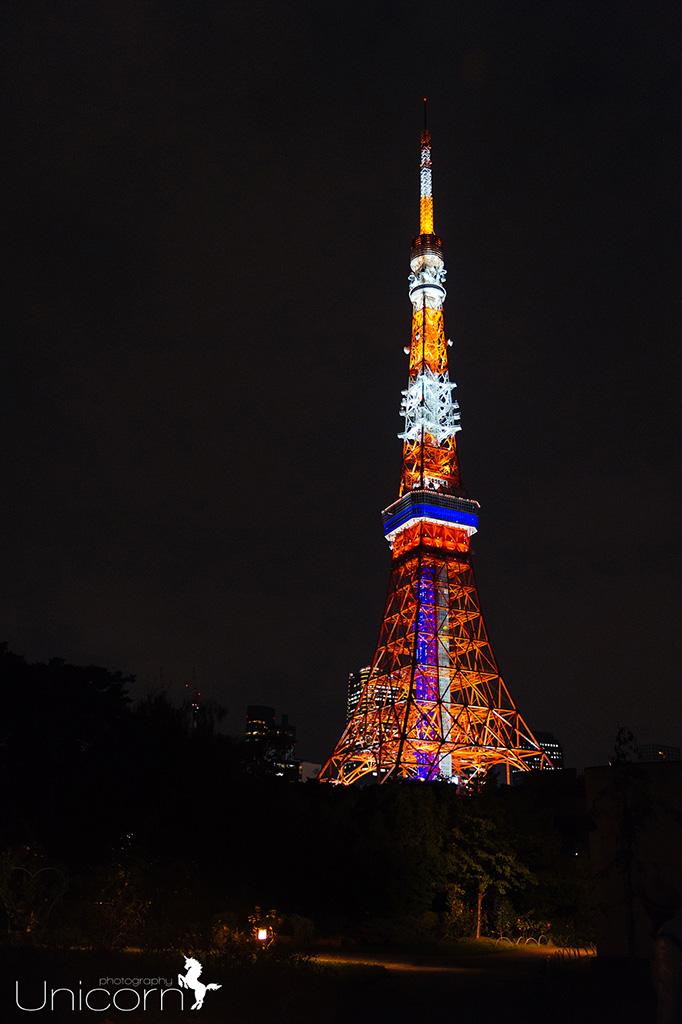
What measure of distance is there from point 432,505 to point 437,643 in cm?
1144

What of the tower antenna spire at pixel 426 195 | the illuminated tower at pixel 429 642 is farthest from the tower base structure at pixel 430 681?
the tower antenna spire at pixel 426 195

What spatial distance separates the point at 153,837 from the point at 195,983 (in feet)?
29.6

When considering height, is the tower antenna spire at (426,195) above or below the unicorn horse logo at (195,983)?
above

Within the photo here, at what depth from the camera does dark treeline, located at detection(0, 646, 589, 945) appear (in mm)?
20609

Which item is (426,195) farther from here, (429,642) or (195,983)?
(195,983)

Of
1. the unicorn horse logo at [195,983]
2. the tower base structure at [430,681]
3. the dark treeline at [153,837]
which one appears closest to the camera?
the unicorn horse logo at [195,983]

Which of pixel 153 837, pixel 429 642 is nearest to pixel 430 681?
pixel 429 642

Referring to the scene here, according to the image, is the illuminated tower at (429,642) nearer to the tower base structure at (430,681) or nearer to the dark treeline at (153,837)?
the tower base structure at (430,681)

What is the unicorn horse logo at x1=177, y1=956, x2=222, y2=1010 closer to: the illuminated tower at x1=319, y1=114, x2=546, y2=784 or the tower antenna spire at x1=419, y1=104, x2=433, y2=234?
the illuminated tower at x1=319, y1=114, x2=546, y2=784

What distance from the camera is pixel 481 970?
2088 centimetres

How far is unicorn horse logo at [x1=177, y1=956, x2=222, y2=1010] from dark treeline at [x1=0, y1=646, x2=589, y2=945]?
16.8 ft

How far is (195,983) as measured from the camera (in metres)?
12.9

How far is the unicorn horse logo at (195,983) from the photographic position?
12.7m

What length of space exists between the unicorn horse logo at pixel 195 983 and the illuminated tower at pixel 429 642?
155 ft
